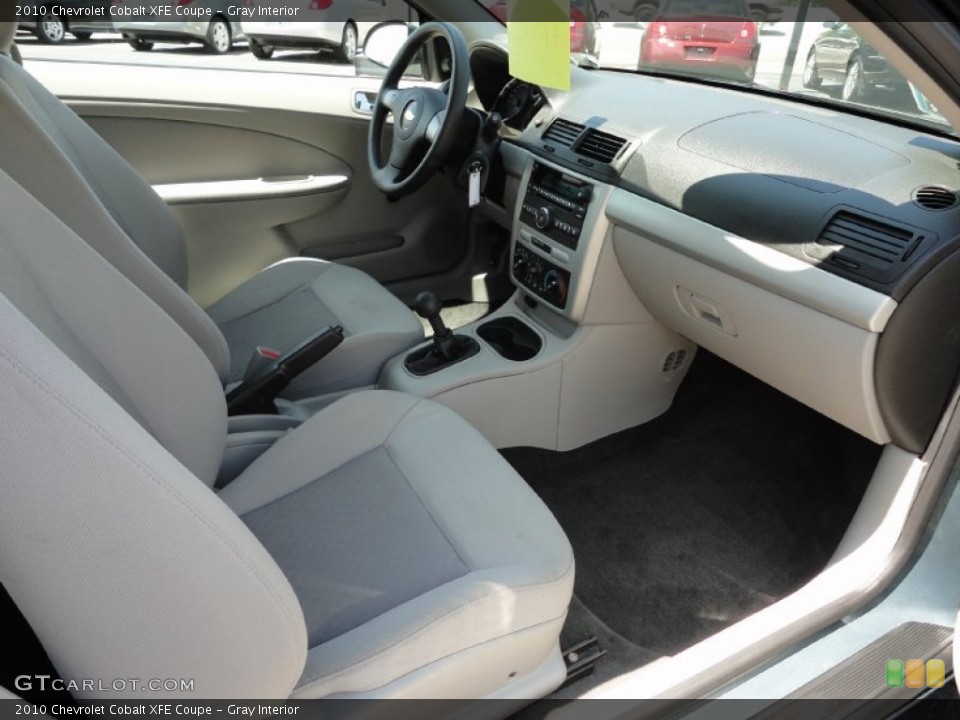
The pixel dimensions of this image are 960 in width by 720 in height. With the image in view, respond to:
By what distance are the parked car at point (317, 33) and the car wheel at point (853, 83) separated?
1492 millimetres

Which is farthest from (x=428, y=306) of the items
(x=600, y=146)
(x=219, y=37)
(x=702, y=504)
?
(x=219, y=37)

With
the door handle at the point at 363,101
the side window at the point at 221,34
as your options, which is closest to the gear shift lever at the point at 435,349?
the door handle at the point at 363,101

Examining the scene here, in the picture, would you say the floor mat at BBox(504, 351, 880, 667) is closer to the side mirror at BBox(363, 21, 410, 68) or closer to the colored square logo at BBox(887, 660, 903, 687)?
the colored square logo at BBox(887, 660, 903, 687)

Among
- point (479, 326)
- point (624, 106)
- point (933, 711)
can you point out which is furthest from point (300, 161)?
point (933, 711)

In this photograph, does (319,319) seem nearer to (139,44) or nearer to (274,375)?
(274,375)

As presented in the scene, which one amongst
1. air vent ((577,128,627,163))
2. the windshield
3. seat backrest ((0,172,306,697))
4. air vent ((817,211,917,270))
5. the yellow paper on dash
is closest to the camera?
seat backrest ((0,172,306,697))

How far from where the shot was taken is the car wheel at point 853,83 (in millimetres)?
1458

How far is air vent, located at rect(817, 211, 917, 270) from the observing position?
115cm

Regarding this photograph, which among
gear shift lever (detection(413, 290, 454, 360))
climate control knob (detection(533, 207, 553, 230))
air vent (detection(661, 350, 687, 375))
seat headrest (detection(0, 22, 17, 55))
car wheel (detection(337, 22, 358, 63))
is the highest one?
seat headrest (detection(0, 22, 17, 55))

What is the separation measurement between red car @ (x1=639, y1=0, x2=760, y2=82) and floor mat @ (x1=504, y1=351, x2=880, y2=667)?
0.71 metres

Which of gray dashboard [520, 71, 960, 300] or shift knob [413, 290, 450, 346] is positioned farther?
shift knob [413, 290, 450, 346]

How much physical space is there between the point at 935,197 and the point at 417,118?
1168 millimetres

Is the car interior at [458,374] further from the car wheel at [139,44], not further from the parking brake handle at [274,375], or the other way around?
the car wheel at [139,44]

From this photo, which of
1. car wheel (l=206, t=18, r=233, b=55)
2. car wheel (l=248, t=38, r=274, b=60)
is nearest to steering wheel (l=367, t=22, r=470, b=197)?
car wheel (l=248, t=38, r=274, b=60)
